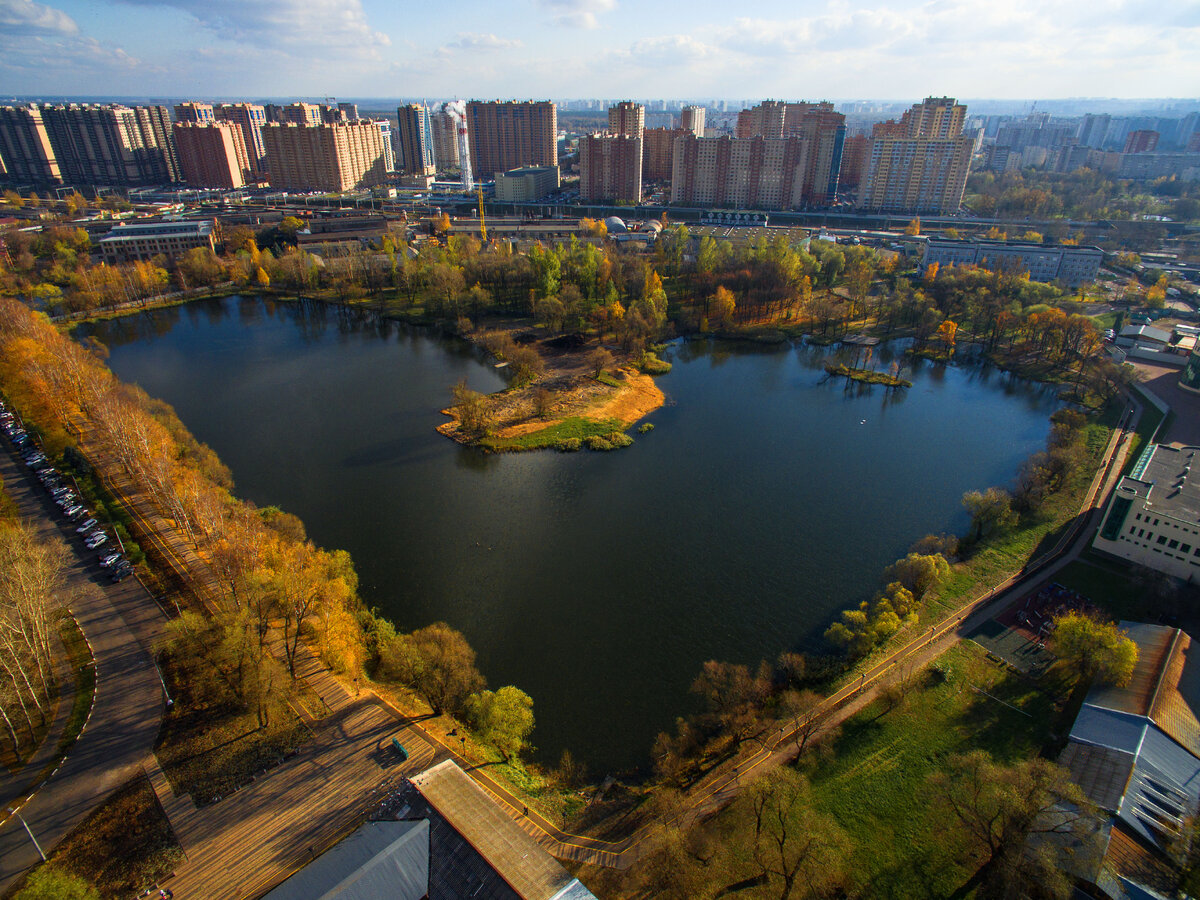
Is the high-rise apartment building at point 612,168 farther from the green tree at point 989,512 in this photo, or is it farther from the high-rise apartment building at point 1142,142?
the high-rise apartment building at point 1142,142

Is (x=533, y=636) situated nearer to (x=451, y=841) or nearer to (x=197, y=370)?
(x=451, y=841)

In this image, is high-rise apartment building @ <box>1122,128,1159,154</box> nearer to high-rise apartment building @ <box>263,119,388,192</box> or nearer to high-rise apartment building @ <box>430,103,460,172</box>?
high-rise apartment building @ <box>430,103,460,172</box>

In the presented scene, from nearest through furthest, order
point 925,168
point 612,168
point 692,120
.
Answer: point 925,168
point 612,168
point 692,120

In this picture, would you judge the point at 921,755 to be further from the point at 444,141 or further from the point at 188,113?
the point at 188,113

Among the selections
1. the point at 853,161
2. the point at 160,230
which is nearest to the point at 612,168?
the point at 853,161

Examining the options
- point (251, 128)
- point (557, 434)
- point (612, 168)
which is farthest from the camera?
point (251, 128)

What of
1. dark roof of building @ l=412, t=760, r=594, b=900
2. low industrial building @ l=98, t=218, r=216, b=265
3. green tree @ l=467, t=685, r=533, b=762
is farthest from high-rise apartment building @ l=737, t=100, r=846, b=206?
dark roof of building @ l=412, t=760, r=594, b=900

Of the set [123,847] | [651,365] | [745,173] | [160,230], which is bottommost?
[123,847]
